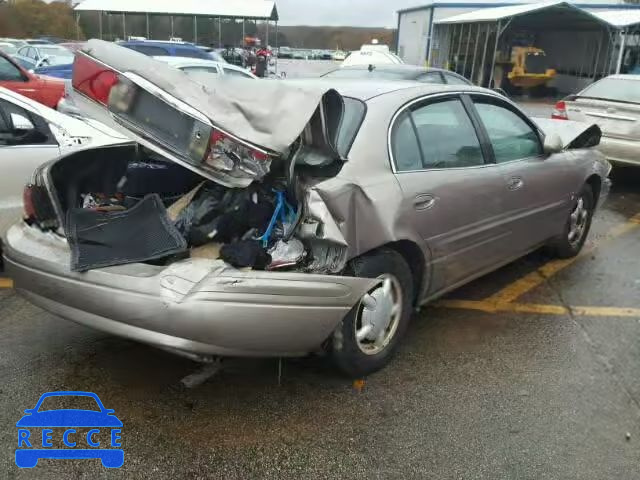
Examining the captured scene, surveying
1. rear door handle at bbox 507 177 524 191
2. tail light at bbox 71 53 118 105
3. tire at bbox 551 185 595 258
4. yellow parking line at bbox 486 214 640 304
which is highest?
tail light at bbox 71 53 118 105

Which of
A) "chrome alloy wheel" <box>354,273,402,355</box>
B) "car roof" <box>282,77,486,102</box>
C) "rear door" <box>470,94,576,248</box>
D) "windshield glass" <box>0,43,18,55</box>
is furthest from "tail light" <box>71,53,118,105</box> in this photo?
"windshield glass" <box>0,43,18,55</box>

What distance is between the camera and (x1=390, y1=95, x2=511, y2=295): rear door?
3465mm

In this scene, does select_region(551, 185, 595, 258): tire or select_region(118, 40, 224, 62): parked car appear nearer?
select_region(551, 185, 595, 258): tire

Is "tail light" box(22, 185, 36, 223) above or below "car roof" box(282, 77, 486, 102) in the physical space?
below

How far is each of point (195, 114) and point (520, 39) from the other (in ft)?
97.0

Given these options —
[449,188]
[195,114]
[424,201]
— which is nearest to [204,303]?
[195,114]

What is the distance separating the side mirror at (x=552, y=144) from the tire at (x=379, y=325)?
6.04 feet

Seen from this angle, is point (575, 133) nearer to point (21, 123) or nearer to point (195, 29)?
point (21, 123)

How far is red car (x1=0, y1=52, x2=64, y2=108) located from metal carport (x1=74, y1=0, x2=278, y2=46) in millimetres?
23914

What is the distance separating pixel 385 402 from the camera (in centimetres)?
318

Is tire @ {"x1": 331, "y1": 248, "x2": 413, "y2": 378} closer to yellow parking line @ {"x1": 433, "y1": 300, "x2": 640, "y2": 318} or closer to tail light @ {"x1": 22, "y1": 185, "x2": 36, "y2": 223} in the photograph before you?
yellow parking line @ {"x1": 433, "y1": 300, "x2": 640, "y2": 318}

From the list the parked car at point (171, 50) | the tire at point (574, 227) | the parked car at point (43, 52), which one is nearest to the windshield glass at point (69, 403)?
the tire at point (574, 227)

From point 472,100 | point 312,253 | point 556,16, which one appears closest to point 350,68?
point 472,100

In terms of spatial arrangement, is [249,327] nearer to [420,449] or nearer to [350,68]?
[420,449]
